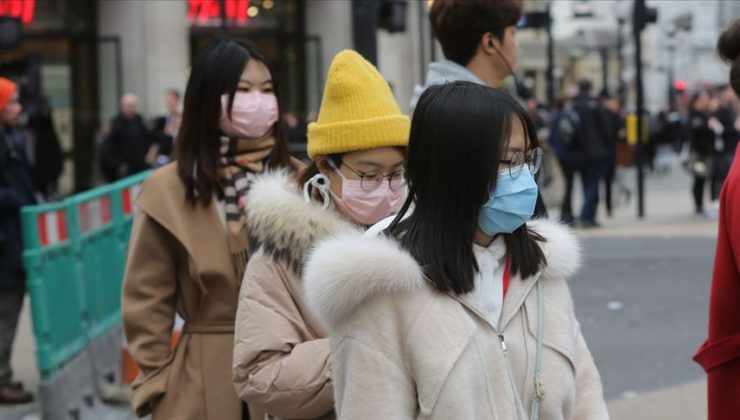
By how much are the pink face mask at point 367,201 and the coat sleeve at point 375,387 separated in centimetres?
88

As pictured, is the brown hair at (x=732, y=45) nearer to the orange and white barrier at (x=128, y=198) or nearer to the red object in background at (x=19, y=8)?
the orange and white barrier at (x=128, y=198)

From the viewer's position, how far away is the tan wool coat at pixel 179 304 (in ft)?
13.5

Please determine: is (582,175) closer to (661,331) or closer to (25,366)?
(661,331)

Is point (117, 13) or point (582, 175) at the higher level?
point (117, 13)

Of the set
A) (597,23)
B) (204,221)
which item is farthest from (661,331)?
(597,23)

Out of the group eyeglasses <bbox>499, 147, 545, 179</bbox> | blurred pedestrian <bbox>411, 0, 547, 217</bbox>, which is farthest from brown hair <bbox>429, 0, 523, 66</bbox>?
eyeglasses <bbox>499, 147, 545, 179</bbox>

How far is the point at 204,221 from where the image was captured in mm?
4219

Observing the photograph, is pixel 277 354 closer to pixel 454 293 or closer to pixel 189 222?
pixel 454 293

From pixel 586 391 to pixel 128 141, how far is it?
15793 millimetres

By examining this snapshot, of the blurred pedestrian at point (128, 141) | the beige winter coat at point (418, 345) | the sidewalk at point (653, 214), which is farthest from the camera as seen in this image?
the blurred pedestrian at point (128, 141)

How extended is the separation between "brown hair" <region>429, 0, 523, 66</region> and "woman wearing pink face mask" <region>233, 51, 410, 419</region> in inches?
36.6

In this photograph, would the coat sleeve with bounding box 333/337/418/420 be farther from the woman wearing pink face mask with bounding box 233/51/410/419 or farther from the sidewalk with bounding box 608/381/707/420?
the sidewalk with bounding box 608/381/707/420

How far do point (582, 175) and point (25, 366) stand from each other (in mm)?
9846

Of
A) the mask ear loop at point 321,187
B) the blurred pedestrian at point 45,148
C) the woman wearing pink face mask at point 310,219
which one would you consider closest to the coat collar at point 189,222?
the woman wearing pink face mask at point 310,219
